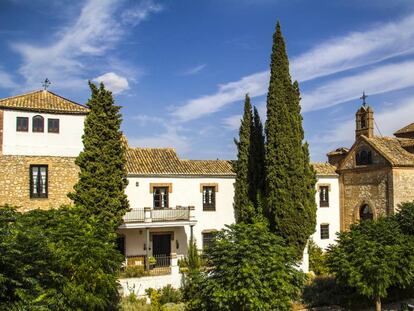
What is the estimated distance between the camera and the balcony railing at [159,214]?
23.1 metres

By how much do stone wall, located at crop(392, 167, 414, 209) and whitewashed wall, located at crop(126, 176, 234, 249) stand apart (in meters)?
10.7

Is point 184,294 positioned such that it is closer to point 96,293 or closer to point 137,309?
point 137,309

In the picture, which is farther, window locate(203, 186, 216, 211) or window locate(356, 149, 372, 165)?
window locate(356, 149, 372, 165)

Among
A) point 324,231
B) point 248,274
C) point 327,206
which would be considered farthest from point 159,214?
point 327,206

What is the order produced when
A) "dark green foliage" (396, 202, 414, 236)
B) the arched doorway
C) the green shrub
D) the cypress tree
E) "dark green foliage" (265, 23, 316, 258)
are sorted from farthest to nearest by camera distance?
1. the arched doorway
2. the cypress tree
3. "dark green foliage" (265, 23, 316, 258)
4. "dark green foliage" (396, 202, 414, 236)
5. the green shrub

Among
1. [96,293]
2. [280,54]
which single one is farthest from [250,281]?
[280,54]

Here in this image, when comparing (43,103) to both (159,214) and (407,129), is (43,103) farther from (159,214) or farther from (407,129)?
(407,129)

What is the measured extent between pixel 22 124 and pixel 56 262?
11.4m

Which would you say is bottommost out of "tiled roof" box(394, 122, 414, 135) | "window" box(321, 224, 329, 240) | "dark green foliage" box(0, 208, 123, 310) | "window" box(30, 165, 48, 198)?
"window" box(321, 224, 329, 240)

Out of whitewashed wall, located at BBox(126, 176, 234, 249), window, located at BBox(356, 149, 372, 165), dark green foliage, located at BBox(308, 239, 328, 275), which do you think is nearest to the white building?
window, located at BBox(356, 149, 372, 165)

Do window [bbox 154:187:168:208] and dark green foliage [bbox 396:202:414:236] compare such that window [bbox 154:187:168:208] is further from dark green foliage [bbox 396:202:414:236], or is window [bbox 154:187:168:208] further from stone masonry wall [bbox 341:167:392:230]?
stone masonry wall [bbox 341:167:392:230]

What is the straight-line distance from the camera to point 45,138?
21781mm

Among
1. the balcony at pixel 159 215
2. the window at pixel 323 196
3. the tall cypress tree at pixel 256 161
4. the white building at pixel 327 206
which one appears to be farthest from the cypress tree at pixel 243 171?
the window at pixel 323 196

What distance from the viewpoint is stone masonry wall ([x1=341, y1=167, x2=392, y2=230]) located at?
2802 cm
